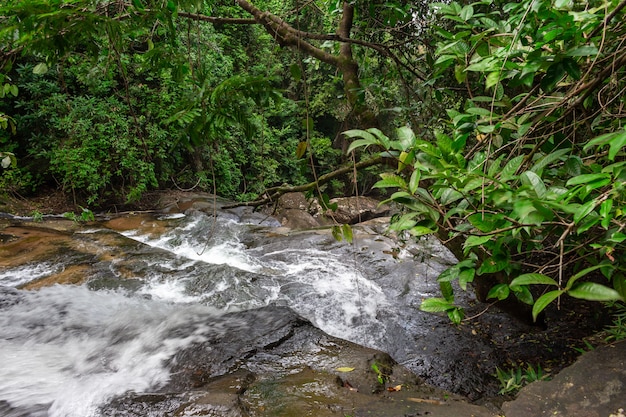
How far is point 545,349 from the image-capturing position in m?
3.43

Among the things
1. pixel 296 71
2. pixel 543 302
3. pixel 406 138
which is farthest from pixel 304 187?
pixel 543 302

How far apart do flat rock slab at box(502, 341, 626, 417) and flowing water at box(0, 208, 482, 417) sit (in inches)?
49.8

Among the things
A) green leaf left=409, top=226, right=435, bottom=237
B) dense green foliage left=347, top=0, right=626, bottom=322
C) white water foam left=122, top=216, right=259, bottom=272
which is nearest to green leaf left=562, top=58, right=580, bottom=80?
dense green foliage left=347, top=0, right=626, bottom=322

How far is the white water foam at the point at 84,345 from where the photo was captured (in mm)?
2975

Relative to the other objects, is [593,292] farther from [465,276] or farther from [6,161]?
[6,161]

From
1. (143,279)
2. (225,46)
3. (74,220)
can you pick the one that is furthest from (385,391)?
(225,46)

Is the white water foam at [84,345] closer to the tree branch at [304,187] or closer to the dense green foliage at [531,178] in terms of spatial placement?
the tree branch at [304,187]

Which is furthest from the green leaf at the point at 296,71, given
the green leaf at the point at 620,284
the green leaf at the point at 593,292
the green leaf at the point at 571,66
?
the green leaf at the point at 620,284

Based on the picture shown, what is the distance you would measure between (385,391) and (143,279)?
3.83 m

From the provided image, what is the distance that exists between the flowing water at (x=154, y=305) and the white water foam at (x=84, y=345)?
1 centimetres

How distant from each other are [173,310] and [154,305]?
0.33 meters

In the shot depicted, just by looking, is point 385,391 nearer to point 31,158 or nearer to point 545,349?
point 545,349

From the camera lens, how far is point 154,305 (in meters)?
4.64

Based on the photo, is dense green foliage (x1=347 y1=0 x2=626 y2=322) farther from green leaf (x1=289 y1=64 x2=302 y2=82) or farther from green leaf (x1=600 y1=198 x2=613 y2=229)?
green leaf (x1=289 y1=64 x2=302 y2=82)
